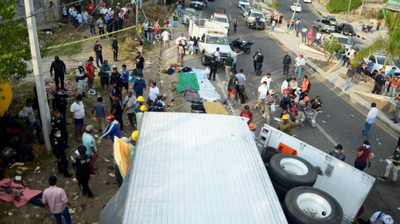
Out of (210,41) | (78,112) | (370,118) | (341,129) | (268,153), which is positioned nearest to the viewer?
(268,153)

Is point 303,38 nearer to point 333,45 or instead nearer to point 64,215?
point 333,45

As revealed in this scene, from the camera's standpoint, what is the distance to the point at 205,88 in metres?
15.6

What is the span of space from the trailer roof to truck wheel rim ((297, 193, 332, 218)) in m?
0.88

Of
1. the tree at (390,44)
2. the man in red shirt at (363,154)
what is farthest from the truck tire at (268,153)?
the tree at (390,44)

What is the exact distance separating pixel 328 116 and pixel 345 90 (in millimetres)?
4060

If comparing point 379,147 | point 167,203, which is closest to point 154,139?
point 167,203

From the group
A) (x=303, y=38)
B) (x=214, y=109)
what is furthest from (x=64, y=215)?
(x=303, y=38)

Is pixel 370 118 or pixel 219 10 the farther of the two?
pixel 219 10

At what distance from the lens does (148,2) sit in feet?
124

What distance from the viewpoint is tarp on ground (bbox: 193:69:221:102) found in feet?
48.2

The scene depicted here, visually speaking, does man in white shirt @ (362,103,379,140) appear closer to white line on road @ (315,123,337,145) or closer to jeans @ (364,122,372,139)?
jeans @ (364,122,372,139)

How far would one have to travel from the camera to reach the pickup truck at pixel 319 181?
602 centimetres

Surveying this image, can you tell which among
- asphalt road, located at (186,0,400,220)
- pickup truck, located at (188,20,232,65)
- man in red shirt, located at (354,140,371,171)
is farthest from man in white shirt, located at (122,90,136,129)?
pickup truck, located at (188,20,232,65)

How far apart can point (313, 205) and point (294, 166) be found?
117cm
